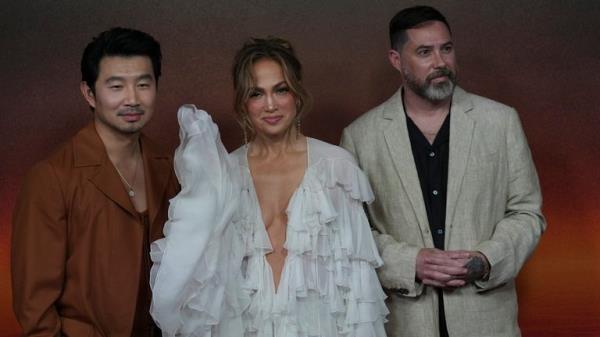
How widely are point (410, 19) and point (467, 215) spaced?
791mm

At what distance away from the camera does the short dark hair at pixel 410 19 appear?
12.5ft

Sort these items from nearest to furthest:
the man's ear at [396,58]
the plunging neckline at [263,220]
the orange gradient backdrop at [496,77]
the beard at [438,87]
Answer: the plunging neckline at [263,220], the beard at [438,87], the man's ear at [396,58], the orange gradient backdrop at [496,77]

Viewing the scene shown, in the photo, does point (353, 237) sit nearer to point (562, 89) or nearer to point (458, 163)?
point (458, 163)

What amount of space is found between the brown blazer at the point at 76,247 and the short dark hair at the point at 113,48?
227mm

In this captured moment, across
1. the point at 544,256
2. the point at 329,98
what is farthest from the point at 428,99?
the point at 544,256

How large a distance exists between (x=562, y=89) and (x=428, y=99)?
3.74 feet

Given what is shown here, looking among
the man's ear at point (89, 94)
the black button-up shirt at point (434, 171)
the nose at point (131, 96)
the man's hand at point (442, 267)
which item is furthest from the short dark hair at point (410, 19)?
the man's ear at point (89, 94)

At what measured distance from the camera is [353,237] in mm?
3377

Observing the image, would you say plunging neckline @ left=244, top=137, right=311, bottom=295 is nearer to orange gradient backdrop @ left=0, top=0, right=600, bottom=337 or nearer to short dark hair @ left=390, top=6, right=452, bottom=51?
short dark hair @ left=390, top=6, right=452, bottom=51

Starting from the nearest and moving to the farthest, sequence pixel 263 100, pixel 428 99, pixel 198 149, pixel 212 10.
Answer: pixel 198 149 → pixel 263 100 → pixel 428 99 → pixel 212 10

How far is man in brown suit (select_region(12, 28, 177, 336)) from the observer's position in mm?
3215

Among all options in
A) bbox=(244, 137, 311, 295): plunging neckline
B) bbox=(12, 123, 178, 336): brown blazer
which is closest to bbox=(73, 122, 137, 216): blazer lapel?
bbox=(12, 123, 178, 336): brown blazer

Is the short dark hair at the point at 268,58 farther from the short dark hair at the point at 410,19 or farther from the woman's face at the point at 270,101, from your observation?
the short dark hair at the point at 410,19

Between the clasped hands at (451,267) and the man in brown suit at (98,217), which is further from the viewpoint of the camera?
the clasped hands at (451,267)
